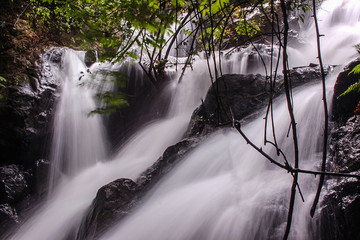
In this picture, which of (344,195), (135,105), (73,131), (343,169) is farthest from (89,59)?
(344,195)

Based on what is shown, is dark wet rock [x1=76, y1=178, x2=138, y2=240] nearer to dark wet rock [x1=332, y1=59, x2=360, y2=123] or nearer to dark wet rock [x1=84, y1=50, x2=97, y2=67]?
dark wet rock [x1=332, y1=59, x2=360, y2=123]

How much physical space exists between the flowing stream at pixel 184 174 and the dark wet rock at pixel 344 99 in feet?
0.77

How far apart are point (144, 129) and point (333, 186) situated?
4.10 meters

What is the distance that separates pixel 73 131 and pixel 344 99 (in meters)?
5.12

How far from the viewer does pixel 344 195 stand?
2072 mm

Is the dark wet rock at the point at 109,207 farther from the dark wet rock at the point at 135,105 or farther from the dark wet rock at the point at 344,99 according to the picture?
the dark wet rock at the point at 344,99

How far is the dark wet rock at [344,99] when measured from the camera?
116 inches

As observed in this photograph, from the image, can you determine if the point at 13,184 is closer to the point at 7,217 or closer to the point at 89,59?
the point at 7,217

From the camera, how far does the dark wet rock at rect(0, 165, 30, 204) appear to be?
4066mm

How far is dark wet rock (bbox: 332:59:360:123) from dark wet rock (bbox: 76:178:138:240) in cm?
298

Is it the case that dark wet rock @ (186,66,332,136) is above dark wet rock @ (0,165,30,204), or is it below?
above

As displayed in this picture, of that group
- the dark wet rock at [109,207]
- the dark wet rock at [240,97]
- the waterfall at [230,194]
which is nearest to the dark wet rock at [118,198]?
the dark wet rock at [109,207]

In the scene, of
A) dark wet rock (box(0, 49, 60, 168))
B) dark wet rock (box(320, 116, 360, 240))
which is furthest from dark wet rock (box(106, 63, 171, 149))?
dark wet rock (box(320, 116, 360, 240))

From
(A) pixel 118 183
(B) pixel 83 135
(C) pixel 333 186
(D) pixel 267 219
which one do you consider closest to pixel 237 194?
(D) pixel 267 219
